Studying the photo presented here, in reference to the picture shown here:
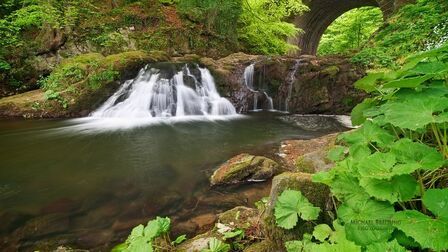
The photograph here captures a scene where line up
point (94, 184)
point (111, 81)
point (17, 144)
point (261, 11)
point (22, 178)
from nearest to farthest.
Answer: point (94, 184) → point (22, 178) → point (17, 144) → point (111, 81) → point (261, 11)

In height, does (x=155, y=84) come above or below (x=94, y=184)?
above

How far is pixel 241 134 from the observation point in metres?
6.74

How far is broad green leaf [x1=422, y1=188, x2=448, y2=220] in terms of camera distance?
3.11ft

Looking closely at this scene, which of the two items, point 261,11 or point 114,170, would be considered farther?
point 261,11

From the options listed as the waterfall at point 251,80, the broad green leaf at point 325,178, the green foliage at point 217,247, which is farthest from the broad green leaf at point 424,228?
Answer: the waterfall at point 251,80

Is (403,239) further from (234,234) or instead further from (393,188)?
(234,234)

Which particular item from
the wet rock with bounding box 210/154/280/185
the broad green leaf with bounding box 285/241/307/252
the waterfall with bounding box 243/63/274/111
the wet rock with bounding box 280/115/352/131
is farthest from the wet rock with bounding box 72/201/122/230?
the waterfall with bounding box 243/63/274/111

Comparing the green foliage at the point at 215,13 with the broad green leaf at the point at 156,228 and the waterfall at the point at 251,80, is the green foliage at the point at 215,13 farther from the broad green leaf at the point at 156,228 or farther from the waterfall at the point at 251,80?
the broad green leaf at the point at 156,228

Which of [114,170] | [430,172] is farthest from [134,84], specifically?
[430,172]

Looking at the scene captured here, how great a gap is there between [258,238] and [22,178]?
390 cm

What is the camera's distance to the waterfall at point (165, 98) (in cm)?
877

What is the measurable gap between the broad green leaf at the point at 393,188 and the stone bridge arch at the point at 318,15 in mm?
15558

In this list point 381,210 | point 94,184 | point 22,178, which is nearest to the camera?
point 381,210

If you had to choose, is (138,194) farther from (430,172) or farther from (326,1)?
(326,1)
